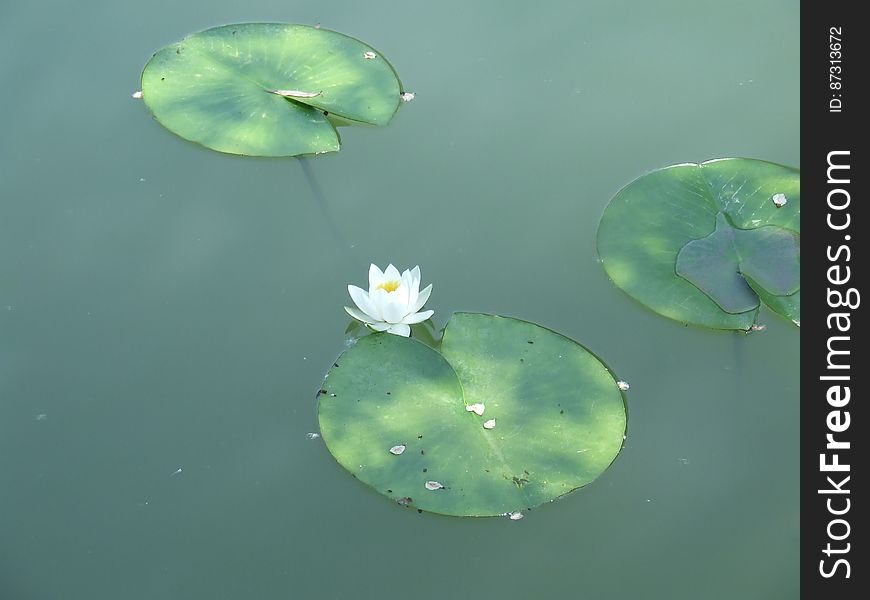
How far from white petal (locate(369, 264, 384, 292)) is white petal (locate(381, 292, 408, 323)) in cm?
8

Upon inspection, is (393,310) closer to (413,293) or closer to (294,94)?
(413,293)

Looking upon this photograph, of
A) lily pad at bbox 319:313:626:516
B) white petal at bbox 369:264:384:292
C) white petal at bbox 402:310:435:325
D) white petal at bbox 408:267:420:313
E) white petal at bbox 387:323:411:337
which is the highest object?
white petal at bbox 369:264:384:292

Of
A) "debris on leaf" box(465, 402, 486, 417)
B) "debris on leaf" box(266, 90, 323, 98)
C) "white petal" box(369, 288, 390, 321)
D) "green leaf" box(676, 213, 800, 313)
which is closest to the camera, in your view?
"debris on leaf" box(465, 402, 486, 417)

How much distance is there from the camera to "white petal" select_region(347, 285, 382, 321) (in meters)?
2.37

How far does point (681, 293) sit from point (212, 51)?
1774mm

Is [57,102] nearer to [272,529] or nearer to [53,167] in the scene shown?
[53,167]

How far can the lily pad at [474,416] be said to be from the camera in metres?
2.10

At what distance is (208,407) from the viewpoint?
2.32 metres

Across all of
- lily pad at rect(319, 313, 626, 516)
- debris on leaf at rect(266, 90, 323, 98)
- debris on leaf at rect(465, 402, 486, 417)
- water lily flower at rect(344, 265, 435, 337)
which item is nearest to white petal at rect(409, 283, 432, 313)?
water lily flower at rect(344, 265, 435, 337)

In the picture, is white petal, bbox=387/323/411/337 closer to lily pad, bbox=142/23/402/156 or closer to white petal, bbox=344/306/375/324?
white petal, bbox=344/306/375/324
